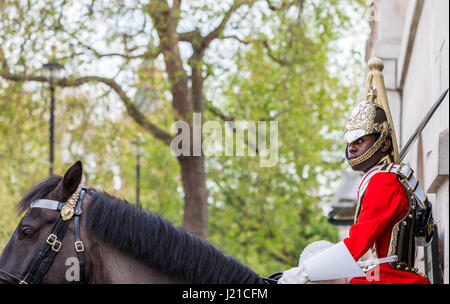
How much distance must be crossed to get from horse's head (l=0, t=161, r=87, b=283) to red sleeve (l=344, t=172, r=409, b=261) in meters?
1.74

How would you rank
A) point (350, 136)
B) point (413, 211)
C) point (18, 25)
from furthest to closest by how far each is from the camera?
point (18, 25)
point (350, 136)
point (413, 211)

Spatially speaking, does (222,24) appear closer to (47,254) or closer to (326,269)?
(47,254)

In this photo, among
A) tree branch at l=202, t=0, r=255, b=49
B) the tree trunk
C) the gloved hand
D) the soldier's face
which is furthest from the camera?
the tree trunk

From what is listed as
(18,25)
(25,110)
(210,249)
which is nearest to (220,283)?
(210,249)

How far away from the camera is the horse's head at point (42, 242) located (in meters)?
5.06

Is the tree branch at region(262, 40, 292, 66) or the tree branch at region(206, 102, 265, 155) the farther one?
the tree branch at region(206, 102, 265, 155)

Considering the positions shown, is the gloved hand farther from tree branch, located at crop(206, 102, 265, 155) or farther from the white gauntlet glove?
tree branch, located at crop(206, 102, 265, 155)

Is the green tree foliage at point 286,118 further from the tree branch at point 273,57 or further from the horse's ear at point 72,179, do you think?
the horse's ear at point 72,179

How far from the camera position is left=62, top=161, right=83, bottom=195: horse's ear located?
17.2ft

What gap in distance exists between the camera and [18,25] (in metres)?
15.4

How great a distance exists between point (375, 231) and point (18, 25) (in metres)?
12.0

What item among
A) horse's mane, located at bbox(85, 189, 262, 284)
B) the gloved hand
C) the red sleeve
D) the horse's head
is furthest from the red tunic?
the horse's head

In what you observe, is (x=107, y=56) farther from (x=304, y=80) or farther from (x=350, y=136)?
(x=350, y=136)

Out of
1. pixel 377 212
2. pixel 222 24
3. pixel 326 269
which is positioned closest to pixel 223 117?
pixel 222 24
